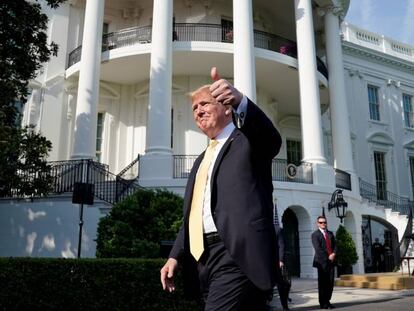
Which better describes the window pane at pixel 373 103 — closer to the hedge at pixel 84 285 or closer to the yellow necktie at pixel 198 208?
the hedge at pixel 84 285

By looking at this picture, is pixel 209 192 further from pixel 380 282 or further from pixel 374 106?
pixel 374 106

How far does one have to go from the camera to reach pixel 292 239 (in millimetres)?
19391

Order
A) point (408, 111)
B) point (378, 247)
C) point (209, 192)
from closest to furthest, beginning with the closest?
point (209, 192), point (378, 247), point (408, 111)

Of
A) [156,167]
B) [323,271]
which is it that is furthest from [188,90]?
[323,271]

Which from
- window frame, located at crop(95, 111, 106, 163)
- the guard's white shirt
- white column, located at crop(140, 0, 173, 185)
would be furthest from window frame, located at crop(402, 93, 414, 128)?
the guard's white shirt

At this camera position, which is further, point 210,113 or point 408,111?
point 408,111

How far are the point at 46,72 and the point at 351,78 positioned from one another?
1987 cm

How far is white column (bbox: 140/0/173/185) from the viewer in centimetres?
1703

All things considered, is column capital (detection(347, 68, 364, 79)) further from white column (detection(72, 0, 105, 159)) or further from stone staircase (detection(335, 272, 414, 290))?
white column (detection(72, 0, 105, 159))

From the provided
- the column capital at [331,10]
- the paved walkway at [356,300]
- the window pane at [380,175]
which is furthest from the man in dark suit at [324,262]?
the window pane at [380,175]

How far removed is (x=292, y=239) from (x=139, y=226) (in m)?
8.73

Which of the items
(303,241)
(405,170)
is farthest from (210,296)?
(405,170)

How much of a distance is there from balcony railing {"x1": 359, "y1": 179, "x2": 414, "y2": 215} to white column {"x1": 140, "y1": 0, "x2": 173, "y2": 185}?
52.7 ft

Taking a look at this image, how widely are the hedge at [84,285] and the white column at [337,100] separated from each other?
50.1 feet
